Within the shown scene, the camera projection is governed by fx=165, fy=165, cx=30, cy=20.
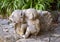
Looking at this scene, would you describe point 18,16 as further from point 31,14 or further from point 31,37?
point 31,37

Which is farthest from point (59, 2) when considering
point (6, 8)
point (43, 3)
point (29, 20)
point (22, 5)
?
point (29, 20)

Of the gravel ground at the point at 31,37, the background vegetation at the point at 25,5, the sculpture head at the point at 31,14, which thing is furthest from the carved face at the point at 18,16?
the background vegetation at the point at 25,5

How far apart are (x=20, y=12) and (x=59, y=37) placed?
435mm

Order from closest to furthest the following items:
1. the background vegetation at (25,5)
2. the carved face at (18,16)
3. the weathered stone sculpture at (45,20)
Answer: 1. the carved face at (18,16)
2. the weathered stone sculpture at (45,20)
3. the background vegetation at (25,5)

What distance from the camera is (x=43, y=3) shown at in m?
2.66

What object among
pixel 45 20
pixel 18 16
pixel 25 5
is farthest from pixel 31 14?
pixel 25 5

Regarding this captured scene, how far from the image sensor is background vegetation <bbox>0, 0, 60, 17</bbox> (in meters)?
2.62

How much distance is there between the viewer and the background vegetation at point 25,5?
2617mm

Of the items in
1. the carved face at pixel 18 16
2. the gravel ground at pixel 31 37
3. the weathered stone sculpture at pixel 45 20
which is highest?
the carved face at pixel 18 16

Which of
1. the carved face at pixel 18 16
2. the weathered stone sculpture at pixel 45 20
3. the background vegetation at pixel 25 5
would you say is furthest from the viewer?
the background vegetation at pixel 25 5

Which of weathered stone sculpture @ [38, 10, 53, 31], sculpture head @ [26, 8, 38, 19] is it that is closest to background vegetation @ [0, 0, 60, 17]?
weathered stone sculpture @ [38, 10, 53, 31]

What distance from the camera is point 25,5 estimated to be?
2602mm

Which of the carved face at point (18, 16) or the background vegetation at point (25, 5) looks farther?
the background vegetation at point (25, 5)

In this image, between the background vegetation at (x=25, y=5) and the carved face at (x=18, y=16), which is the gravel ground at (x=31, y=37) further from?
the background vegetation at (x=25, y=5)
